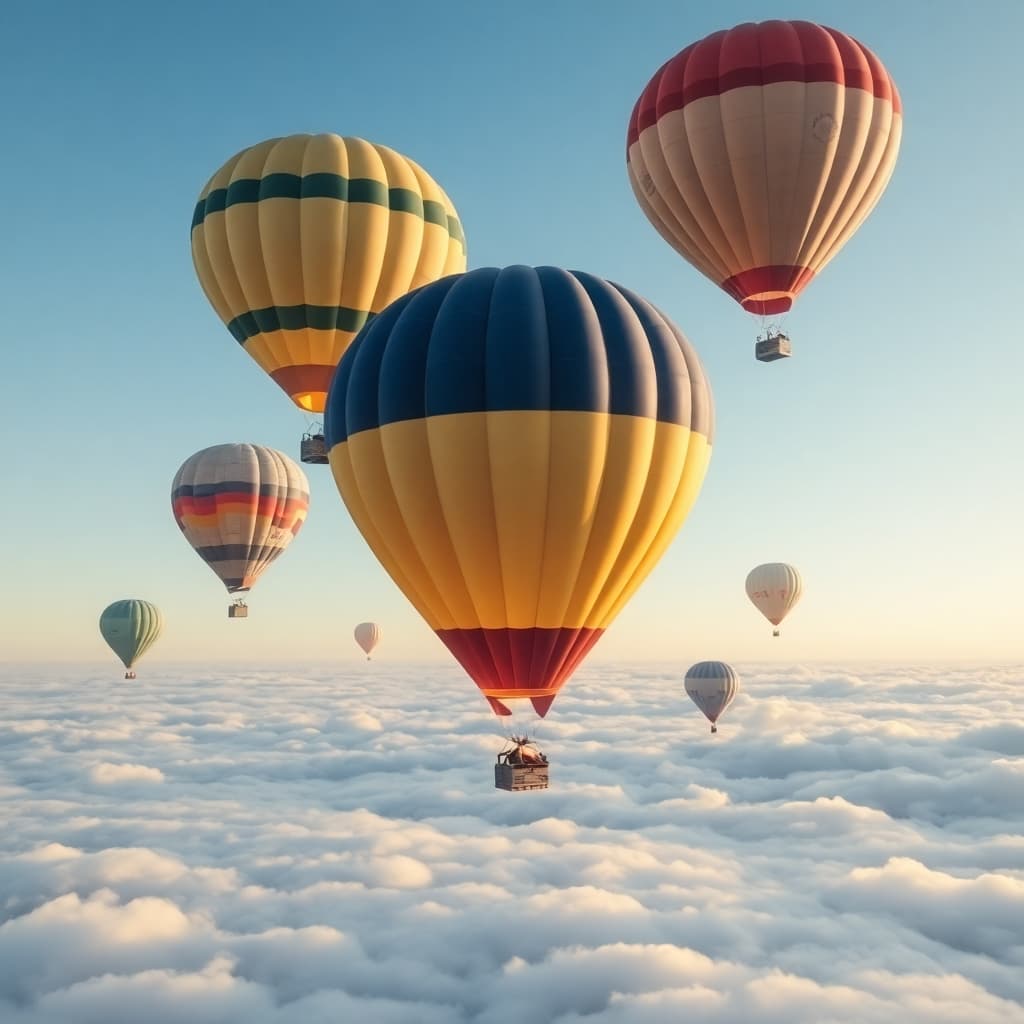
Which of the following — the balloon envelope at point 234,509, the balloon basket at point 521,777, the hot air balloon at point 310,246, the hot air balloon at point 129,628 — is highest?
the hot air balloon at point 310,246

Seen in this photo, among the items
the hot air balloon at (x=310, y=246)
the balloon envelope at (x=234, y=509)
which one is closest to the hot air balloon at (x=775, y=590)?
the balloon envelope at (x=234, y=509)

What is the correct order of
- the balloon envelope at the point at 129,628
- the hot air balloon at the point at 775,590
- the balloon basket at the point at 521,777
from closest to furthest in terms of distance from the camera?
the balloon basket at the point at 521,777, the hot air balloon at the point at 775,590, the balloon envelope at the point at 129,628

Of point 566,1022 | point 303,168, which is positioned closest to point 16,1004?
point 566,1022

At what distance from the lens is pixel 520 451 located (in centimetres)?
1695

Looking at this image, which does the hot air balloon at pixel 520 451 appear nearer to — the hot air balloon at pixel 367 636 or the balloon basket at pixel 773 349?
the balloon basket at pixel 773 349

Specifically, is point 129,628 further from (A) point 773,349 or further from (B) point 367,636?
(A) point 773,349

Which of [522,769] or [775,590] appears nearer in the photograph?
[522,769]

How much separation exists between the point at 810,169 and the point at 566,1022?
198m

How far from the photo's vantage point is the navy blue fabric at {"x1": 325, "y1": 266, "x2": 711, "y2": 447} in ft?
55.9

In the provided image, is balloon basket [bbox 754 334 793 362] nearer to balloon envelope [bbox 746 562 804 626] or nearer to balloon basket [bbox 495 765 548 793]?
balloon basket [bbox 495 765 548 793]

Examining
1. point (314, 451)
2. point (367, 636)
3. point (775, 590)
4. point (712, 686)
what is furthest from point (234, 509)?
point (367, 636)

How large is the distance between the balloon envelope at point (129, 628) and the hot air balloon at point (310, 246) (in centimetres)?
4357

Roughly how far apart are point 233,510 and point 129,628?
27.2 m

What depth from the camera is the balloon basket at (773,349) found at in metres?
27.4
